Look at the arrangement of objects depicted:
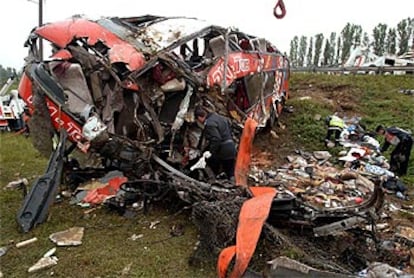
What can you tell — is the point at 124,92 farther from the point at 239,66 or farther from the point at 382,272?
the point at 382,272

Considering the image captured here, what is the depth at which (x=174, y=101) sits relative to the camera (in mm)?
6016

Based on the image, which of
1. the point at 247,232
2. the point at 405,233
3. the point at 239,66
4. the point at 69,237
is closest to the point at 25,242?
the point at 69,237

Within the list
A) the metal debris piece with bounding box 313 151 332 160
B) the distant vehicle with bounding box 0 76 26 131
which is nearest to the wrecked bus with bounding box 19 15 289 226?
the metal debris piece with bounding box 313 151 332 160

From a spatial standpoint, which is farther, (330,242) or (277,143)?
(277,143)

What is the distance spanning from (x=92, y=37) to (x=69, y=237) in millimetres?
2854

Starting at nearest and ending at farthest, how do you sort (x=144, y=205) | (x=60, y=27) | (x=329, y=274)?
(x=329, y=274)
(x=144, y=205)
(x=60, y=27)

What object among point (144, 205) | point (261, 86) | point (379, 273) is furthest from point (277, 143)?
point (379, 273)

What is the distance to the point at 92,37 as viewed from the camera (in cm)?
598

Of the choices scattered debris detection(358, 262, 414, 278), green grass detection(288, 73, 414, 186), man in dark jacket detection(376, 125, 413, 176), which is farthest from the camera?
green grass detection(288, 73, 414, 186)

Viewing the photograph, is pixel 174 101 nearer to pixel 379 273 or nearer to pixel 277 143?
pixel 379 273

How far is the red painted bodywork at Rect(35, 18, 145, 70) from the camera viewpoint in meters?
5.71

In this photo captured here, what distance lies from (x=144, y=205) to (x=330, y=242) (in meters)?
2.37

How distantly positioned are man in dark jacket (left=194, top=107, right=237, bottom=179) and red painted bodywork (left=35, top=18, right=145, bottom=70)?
3.72 feet

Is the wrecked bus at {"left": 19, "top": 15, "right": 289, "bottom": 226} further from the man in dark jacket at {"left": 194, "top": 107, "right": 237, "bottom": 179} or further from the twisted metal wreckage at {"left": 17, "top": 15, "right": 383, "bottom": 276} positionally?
the man in dark jacket at {"left": 194, "top": 107, "right": 237, "bottom": 179}
